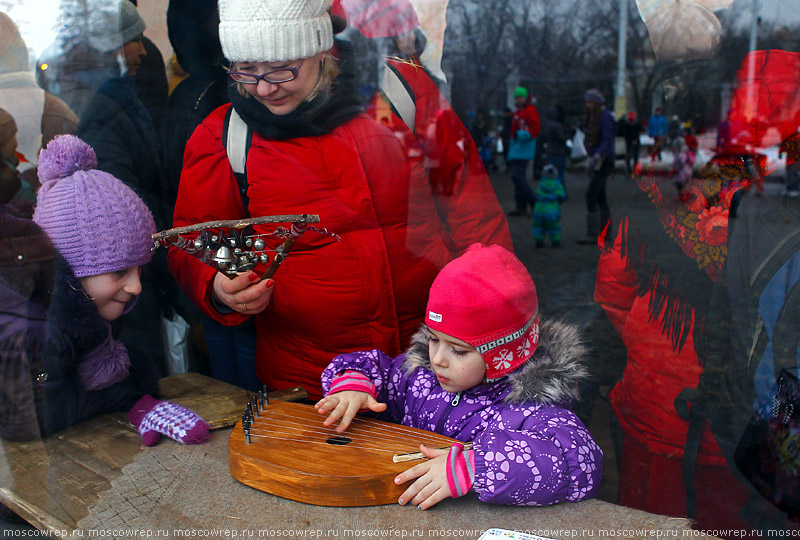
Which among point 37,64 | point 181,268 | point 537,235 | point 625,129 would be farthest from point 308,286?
point 37,64

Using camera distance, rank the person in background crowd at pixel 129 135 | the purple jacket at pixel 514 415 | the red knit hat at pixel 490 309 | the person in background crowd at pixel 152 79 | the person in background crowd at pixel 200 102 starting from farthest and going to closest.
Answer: the person in background crowd at pixel 152 79 → the person in background crowd at pixel 129 135 → the person in background crowd at pixel 200 102 → the red knit hat at pixel 490 309 → the purple jacket at pixel 514 415

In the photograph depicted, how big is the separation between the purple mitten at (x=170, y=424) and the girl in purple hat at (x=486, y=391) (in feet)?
1.29

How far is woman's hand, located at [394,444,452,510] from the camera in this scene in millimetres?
1425

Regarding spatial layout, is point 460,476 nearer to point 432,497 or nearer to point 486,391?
point 432,497

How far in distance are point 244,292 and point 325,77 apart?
0.66 m

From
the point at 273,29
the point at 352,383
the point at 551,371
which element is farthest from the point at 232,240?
the point at 551,371

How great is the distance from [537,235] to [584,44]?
21.7 inches

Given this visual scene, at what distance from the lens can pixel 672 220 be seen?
5.89ft

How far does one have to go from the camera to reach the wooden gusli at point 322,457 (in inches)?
57.7

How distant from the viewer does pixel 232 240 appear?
1.61 meters

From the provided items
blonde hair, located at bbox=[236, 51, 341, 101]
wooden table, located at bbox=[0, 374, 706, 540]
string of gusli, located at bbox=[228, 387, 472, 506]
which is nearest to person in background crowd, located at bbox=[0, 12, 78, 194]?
blonde hair, located at bbox=[236, 51, 341, 101]

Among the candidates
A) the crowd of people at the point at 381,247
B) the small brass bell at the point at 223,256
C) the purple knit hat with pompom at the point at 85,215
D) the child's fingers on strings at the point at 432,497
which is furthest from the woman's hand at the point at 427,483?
the purple knit hat with pompom at the point at 85,215

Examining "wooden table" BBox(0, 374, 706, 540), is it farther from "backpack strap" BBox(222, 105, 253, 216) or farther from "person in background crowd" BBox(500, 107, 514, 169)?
"person in background crowd" BBox(500, 107, 514, 169)

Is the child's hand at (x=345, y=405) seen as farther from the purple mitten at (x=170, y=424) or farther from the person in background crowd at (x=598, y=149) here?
the person in background crowd at (x=598, y=149)
